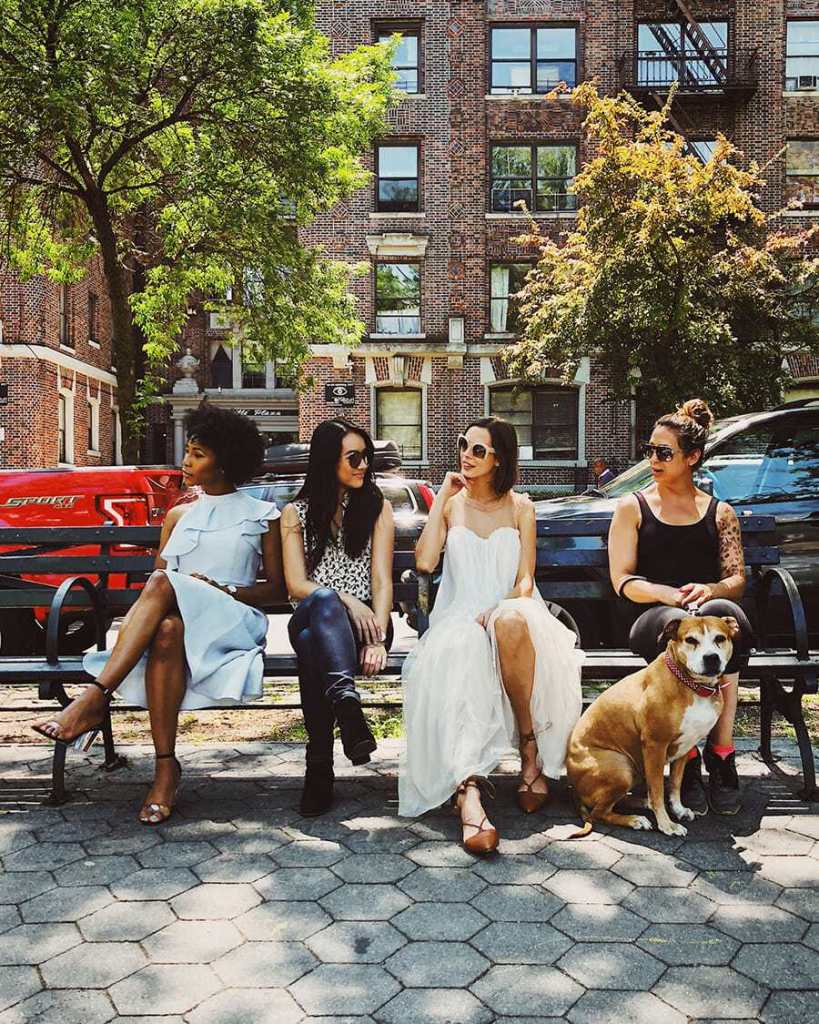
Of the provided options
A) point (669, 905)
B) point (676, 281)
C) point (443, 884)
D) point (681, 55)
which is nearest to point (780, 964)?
point (669, 905)

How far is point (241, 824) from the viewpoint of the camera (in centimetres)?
389

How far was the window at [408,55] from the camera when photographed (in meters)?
26.4

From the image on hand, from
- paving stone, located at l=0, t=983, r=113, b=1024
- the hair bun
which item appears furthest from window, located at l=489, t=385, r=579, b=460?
paving stone, located at l=0, t=983, r=113, b=1024

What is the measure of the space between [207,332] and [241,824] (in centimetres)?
3110

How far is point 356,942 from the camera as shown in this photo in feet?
9.34

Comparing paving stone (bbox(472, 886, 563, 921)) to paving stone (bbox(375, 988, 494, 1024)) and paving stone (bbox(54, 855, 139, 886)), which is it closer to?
paving stone (bbox(375, 988, 494, 1024))

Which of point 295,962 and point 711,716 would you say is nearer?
point 295,962

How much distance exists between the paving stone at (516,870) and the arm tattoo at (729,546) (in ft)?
5.26

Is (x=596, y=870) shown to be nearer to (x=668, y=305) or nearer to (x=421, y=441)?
(x=668, y=305)

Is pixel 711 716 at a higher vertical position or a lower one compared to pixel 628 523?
lower

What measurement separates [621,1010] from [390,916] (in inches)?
32.9

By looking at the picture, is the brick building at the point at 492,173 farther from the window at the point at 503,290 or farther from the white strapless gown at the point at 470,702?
the white strapless gown at the point at 470,702

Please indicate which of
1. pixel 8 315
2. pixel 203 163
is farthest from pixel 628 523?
pixel 8 315

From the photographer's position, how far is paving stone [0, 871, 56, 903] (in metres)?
3.20
